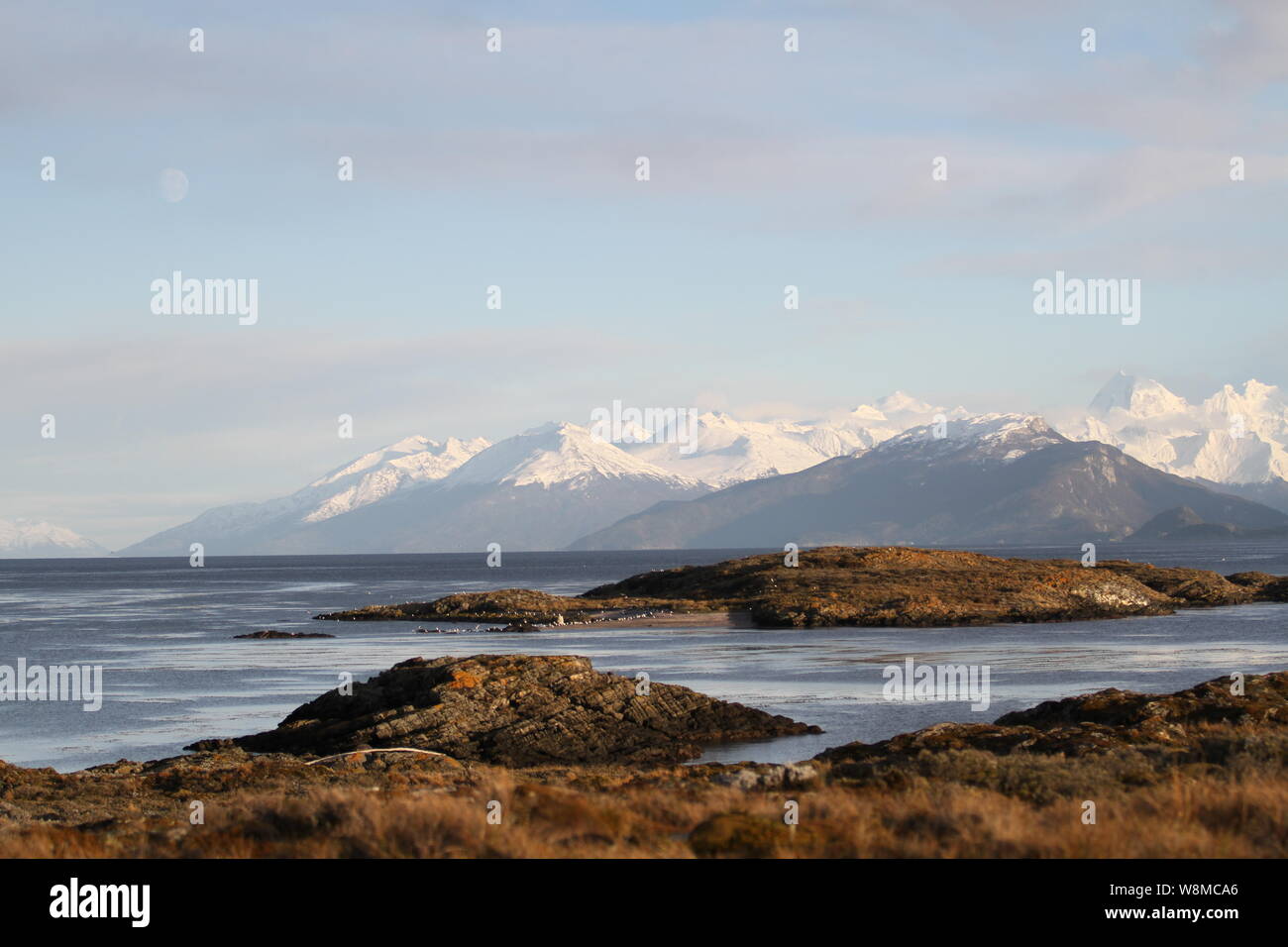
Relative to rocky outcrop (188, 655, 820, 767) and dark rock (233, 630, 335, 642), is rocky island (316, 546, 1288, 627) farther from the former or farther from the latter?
rocky outcrop (188, 655, 820, 767)

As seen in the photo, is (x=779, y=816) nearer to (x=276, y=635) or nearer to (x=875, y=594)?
(x=276, y=635)

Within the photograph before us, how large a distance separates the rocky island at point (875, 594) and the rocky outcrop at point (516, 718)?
48.1 m

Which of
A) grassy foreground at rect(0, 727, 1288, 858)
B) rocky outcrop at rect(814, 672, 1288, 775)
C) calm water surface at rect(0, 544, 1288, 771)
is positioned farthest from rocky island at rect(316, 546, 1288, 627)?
grassy foreground at rect(0, 727, 1288, 858)

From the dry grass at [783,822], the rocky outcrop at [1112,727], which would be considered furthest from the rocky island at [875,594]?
the dry grass at [783,822]

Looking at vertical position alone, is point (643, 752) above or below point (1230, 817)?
below

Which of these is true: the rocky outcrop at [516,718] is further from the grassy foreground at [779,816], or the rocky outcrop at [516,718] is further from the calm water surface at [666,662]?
the grassy foreground at [779,816]

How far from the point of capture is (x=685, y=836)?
15.6 m

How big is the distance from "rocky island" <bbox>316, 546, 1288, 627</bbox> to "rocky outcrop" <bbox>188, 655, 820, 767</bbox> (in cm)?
4813

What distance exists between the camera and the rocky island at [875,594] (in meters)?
90.8

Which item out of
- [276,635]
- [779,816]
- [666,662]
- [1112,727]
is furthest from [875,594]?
[779,816]
